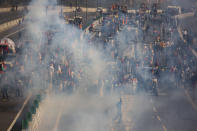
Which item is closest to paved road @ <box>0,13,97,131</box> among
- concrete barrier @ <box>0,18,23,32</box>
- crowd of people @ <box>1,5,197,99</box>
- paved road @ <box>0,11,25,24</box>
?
crowd of people @ <box>1,5,197,99</box>

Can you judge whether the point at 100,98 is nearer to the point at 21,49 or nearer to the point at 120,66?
the point at 120,66

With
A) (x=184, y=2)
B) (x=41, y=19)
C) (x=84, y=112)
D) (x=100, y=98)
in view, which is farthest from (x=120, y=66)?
(x=184, y=2)

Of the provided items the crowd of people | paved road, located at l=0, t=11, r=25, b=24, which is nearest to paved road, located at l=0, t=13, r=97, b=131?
the crowd of people

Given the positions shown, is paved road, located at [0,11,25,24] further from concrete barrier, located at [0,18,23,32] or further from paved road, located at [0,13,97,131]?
paved road, located at [0,13,97,131]

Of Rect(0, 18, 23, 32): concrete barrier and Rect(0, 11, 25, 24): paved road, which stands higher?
Rect(0, 11, 25, 24): paved road

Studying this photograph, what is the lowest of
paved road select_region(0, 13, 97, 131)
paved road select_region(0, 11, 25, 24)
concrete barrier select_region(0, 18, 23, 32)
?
paved road select_region(0, 13, 97, 131)

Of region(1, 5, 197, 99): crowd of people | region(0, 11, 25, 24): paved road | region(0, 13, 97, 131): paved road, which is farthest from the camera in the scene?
region(0, 11, 25, 24): paved road

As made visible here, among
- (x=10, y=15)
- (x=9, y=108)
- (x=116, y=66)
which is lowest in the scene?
(x=9, y=108)

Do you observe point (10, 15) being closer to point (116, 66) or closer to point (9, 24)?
point (9, 24)

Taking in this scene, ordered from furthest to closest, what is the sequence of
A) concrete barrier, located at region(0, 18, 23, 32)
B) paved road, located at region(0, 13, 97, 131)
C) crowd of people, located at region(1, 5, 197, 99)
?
1. concrete barrier, located at region(0, 18, 23, 32)
2. crowd of people, located at region(1, 5, 197, 99)
3. paved road, located at region(0, 13, 97, 131)

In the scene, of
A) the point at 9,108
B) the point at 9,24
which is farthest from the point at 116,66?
the point at 9,24

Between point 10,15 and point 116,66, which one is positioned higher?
point 10,15

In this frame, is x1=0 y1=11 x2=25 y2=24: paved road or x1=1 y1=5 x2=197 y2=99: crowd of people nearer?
x1=1 y1=5 x2=197 y2=99: crowd of people
